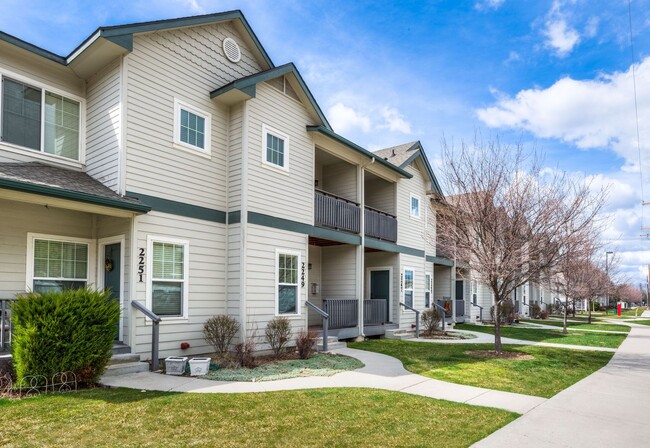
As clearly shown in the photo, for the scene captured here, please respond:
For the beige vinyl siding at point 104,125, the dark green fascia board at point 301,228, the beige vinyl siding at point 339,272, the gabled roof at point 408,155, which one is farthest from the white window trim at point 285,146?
the gabled roof at point 408,155

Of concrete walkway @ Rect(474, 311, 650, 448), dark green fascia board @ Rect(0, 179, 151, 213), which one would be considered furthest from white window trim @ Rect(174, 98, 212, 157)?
concrete walkway @ Rect(474, 311, 650, 448)

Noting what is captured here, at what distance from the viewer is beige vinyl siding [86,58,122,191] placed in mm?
9492

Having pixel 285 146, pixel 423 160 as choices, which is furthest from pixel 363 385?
pixel 423 160

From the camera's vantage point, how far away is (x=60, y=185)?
818 centimetres

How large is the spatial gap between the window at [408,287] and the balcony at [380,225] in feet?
5.86

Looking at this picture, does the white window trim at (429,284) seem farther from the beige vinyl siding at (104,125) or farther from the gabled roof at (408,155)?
the beige vinyl siding at (104,125)

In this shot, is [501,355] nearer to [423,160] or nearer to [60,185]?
[423,160]

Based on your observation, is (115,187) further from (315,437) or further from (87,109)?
(315,437)

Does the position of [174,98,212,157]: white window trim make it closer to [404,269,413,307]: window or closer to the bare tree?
the bare tree

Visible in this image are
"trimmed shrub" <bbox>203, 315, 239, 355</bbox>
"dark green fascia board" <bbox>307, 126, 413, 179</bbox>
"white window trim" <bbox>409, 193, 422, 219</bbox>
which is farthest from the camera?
"white window trim" <bbox>409, 193, 422, 219</bbox>

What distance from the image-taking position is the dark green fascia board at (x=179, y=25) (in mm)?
9156

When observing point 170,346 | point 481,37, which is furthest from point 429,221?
point 170,346

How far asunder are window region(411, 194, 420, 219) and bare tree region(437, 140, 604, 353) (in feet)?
21.1

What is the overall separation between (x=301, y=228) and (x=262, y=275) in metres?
2.14
